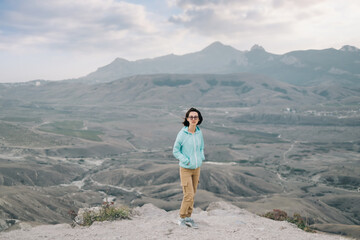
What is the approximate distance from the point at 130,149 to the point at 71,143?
1688cm

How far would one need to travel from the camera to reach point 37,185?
5600 centimetres

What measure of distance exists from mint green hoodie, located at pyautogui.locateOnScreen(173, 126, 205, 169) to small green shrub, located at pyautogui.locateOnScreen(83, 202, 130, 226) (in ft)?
13.2

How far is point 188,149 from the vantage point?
8695 mm

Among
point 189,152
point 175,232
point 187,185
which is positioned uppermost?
point 189,152

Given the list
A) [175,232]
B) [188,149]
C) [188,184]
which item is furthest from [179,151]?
[175,232]

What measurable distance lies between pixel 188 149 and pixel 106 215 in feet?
14.4

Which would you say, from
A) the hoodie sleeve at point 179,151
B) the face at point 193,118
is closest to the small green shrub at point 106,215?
the hoodie sleeve at point 179,151

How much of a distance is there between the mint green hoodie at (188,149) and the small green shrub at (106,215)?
404 centimetres

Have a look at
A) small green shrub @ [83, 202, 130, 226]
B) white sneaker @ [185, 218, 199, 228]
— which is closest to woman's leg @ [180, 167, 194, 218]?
white sneaker @ [185, 218, 199, 228]

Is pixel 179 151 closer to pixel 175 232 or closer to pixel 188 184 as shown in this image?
pixel 188 184

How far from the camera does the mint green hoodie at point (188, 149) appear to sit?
8.62 meters

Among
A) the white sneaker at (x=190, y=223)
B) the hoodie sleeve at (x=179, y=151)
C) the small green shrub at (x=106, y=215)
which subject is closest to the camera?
the hoodie sleeve at (x=179, y=151)

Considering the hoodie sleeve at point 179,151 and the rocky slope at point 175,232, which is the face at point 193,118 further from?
the rocky slope at point 175,232

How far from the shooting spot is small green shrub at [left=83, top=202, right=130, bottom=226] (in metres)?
11.1
